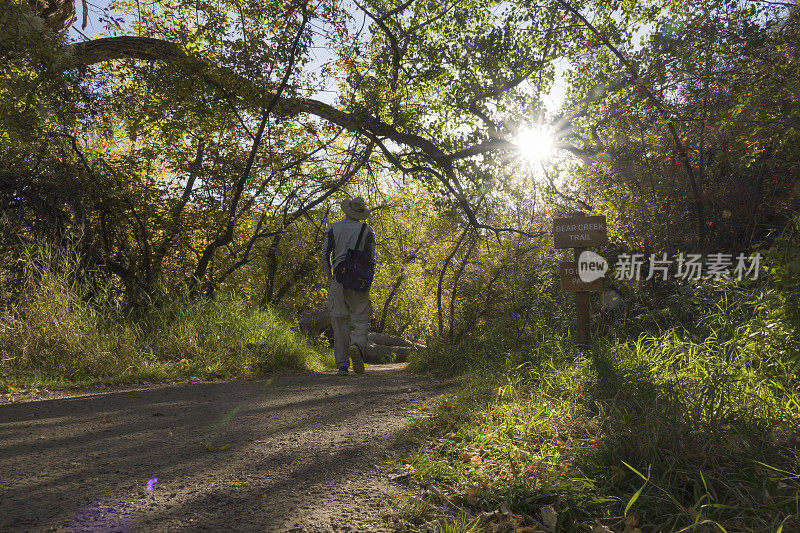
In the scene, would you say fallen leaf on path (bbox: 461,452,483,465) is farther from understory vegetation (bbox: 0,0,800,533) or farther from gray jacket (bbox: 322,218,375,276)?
gray jacket (bbox: 322,218,375,276)

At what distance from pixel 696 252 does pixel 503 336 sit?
12.2ft

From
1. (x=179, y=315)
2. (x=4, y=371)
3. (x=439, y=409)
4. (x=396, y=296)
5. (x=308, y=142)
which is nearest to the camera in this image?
(x=439, y=409)

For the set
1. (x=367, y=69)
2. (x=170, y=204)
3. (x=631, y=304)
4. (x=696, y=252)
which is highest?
(x=367, y=69)

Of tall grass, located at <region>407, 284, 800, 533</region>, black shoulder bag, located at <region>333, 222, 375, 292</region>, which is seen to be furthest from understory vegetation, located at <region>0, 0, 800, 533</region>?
black shoulder bag, located at <region>333, 222, 375, 292</region>

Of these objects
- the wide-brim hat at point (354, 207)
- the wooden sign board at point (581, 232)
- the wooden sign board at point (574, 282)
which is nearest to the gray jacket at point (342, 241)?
the wide-brim hat at point (354, 207)

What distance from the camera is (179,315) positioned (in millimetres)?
6402

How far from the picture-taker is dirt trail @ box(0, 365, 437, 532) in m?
1.95

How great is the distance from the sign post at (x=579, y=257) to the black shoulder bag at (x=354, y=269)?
279cm

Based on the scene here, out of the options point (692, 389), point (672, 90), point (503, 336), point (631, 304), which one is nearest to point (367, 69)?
point (672, 90)

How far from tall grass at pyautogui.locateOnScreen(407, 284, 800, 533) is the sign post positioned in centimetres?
103

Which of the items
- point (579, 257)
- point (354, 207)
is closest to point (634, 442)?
point (579, 257)

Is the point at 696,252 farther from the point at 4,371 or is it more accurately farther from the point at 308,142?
the point at 4,371

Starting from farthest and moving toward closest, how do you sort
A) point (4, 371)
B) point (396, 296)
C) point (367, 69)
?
point (396, 296) < point (367, 69) < point (4, 371)

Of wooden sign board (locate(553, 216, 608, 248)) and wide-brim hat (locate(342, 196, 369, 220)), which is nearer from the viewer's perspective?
wooden sign board (locate(553, 216, 608, 248))
